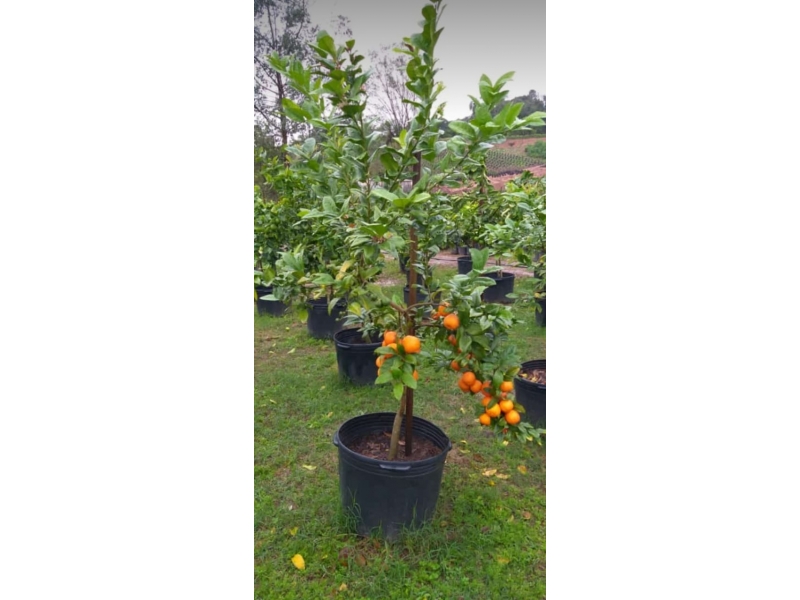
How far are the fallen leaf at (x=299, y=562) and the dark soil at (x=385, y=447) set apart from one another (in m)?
0.37

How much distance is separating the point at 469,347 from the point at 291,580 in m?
0.89

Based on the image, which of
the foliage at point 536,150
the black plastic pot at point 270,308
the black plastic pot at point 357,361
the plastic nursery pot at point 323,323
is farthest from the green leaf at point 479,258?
the foliage at point 536,150

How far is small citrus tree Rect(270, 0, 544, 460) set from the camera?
116cm

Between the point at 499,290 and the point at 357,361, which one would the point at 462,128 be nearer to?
the point at 357,361

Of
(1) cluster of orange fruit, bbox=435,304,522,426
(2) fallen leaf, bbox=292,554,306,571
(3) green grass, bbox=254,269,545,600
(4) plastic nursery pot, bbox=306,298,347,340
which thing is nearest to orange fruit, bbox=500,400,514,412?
(1) cluster of orange fruit, bbox=435,304,522,426

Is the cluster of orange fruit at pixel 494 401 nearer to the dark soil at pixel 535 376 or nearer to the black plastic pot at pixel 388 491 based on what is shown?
the black plastic pot at pixel 388 491

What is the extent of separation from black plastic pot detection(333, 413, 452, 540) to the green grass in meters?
0.05

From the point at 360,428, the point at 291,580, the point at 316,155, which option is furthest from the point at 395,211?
the point at 291,580

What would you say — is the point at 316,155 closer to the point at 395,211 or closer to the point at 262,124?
the point at 395,211

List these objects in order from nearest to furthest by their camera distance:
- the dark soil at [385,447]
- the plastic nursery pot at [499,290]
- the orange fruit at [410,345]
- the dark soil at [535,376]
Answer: the orange fruit at [410,345] < the dark soil at [385,447] < the dark soil at [535,376] < the plastic nursery pot at [499,290]

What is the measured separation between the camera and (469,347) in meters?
1.26

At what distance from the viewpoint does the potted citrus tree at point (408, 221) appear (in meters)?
1.17

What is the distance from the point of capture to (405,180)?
130 centimetres

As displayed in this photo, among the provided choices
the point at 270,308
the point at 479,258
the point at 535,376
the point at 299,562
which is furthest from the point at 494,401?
the point at 270,308
